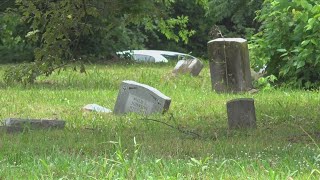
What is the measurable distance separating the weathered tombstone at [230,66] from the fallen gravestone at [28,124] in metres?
6.35

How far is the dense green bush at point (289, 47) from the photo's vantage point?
53.9ft

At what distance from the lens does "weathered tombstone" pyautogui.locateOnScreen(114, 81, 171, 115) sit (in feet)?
41.3

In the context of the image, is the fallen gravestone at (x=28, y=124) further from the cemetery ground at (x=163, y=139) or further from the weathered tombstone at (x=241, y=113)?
the weathered tombstone at (x=241, y=113)

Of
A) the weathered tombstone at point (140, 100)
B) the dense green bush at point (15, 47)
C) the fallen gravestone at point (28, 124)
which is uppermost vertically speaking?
the fallen gravestone at point (28, 124)

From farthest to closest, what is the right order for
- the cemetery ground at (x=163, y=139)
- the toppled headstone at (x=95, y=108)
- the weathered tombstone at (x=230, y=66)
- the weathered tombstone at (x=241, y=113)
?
the weathered tombstone at (x=230, y=66) → the toppled headstone at (x=95, y=108) → the weathered tombstone at (x=241, y=113) → the cemetery ground at (x=163, y=139)

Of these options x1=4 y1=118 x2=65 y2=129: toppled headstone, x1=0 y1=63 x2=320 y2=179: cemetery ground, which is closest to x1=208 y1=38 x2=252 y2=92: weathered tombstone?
x1=0 y1=63 x2=320 y2=179: cemetery ground

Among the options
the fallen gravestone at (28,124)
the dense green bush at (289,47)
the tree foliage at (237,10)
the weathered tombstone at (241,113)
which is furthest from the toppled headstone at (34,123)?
the tree foliage at (237,10)

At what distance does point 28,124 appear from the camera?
1019cm

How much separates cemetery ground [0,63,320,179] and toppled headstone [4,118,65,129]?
7.4 inches

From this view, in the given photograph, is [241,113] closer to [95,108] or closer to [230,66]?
[95,108]

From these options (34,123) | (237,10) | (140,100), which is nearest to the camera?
(34,123)

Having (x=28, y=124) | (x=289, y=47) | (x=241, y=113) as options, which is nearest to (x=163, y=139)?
(x=241, y=113)

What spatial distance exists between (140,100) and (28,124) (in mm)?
3147

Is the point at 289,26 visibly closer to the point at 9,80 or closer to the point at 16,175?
the point at 9,80
